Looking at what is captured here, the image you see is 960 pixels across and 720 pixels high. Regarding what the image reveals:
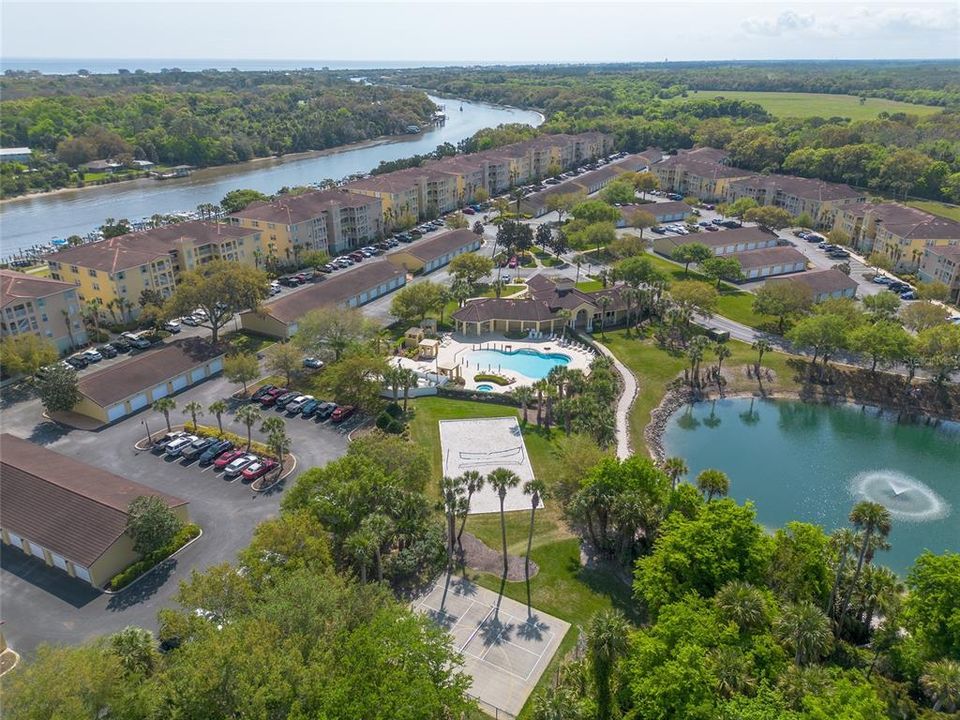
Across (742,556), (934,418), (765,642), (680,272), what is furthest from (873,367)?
(765,642)

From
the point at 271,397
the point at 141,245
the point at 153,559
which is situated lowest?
the point at 153,559

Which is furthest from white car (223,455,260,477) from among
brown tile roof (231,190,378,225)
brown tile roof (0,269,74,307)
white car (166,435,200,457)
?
brown tile roof (231,190,378,225)

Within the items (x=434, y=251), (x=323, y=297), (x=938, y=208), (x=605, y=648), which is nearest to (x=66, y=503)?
(x=605, y=648)

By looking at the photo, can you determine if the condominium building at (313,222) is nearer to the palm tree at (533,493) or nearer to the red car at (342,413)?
the red car at (342,413)

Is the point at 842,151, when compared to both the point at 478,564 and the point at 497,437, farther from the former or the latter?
the point at 478,564

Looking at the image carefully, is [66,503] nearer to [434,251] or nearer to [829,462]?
[829,462]

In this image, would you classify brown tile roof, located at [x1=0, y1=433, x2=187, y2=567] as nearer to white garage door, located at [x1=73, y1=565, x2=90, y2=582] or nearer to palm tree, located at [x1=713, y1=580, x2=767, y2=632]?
white garage door, located at [x1=73, y1=565, x2=90, y2=582]

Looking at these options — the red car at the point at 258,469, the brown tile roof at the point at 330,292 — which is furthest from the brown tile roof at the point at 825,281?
the red car at the point at 258,469
